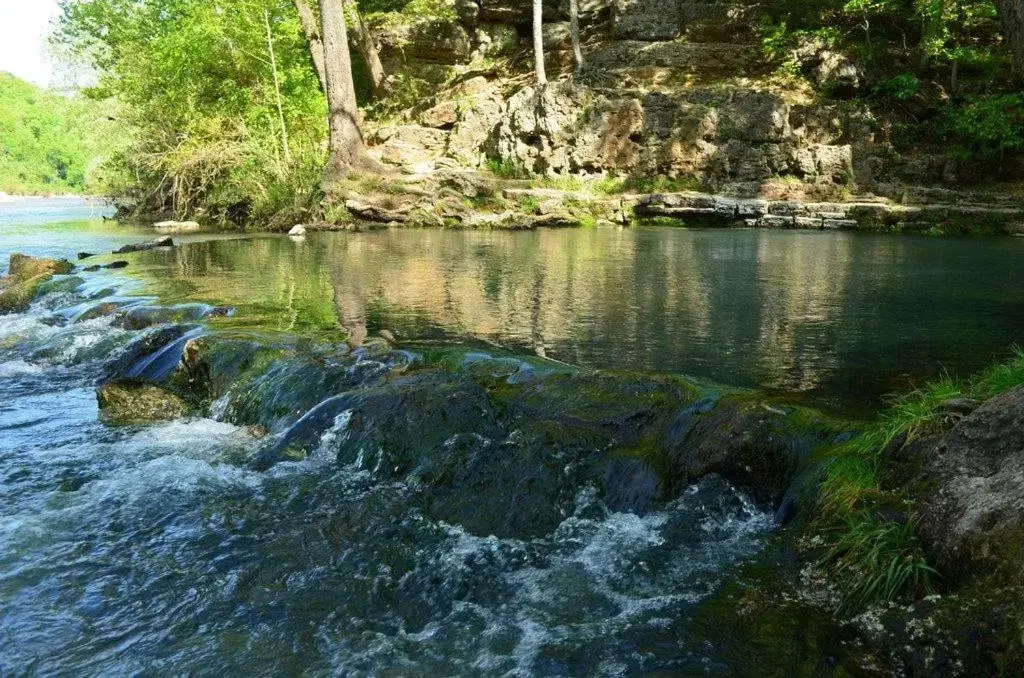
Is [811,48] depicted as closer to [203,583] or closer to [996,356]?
[996,356]

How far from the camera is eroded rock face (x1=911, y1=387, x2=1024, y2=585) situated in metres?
2.93

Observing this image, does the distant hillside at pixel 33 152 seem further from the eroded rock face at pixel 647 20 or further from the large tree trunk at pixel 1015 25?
the large tree trunk at pixel 1015 25

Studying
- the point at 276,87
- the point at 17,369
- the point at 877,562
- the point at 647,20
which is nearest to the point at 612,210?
the point at 647,20

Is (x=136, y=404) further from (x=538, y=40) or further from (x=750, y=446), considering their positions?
(x=538, y=40)

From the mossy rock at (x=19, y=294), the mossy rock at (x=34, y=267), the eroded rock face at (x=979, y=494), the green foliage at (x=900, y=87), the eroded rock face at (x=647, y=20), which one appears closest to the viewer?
the eroded rock face at (x=979, y=494)

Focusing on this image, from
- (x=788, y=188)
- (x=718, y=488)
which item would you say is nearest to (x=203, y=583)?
(x=718, y=488)

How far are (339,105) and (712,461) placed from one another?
20390mm

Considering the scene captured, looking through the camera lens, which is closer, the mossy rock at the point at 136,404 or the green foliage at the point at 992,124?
the mossy rock at the point at 136,404

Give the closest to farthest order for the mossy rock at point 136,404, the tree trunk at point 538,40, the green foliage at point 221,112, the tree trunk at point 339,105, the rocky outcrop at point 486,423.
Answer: the rocky outcrop at point 486,423
the mossy rock at point 136,404
the tree trunk at point 339,105
the green foliage at point 221,112
the tree trunk at point 538,40

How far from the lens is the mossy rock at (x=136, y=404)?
21.2ft

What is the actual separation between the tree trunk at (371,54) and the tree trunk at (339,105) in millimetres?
7890

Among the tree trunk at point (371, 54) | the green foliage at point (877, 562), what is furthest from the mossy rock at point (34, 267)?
the tree trunk at point (371, 54)

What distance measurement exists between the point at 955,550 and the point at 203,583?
11.4 ft

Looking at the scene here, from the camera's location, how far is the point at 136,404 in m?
6.59
